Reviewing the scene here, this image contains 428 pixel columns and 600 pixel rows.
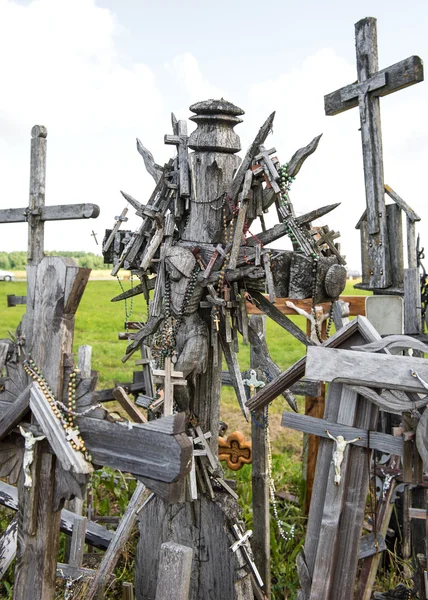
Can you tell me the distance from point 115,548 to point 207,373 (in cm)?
141

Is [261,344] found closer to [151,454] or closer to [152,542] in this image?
[152,542]

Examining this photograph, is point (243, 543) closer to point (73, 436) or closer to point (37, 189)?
point (73, 436)

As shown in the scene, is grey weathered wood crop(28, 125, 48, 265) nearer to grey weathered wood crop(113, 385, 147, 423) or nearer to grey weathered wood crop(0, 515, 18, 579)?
grey weathered wood crop(113, 385, 147, 423)

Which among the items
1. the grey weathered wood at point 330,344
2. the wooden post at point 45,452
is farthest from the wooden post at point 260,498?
the wooden post at point 45,452

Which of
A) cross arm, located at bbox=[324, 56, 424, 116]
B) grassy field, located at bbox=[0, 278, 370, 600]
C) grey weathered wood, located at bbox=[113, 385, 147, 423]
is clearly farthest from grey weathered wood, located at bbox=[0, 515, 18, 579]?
cross arm, located at bbox=[324, 56, 424, 116]

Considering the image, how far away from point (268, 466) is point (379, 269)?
1.85m

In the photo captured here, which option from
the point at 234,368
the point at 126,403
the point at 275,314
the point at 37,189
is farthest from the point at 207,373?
the point at 37,189

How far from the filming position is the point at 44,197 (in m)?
6.75

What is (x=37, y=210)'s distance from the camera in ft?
22.0

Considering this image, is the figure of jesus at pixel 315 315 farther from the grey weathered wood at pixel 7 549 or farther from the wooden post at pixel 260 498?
the grey weathered wood at pixel 7 549

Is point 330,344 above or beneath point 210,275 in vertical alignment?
beneath

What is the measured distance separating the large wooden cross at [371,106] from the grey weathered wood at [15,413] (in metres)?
3.26

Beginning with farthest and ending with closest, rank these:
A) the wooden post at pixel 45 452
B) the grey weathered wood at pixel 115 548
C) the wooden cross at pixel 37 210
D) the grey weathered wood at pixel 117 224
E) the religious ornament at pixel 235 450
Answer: the wooden cross at pixel 37 210
the religious ornament at pixel 235 450
the grey weathered wood at pixel 117 224
the grey weathered wood at pixel 115 548
the wooden post at pixel 45 452

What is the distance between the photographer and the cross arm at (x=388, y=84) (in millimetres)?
4996
